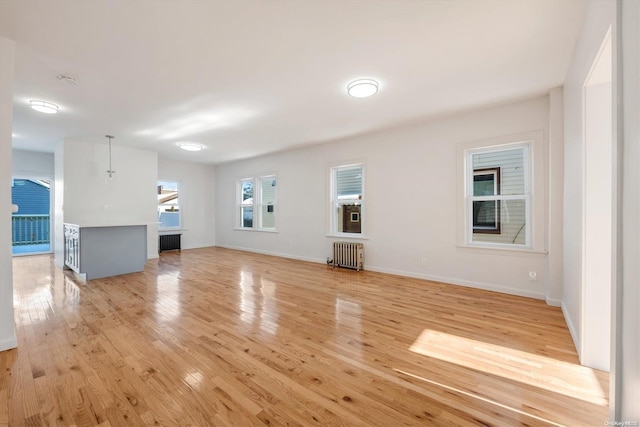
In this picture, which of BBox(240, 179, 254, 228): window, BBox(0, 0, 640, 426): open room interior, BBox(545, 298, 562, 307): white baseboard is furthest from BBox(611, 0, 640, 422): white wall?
BBox(240, 179, 254, 228): window

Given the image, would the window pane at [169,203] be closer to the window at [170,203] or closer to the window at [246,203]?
the window at [170,203]

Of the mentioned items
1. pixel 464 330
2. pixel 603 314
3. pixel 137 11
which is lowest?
pixel 464 330

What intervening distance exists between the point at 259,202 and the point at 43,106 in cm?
461

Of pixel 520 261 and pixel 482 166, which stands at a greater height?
pixel 482 166

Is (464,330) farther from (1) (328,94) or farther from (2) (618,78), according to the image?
(1) (328,94)

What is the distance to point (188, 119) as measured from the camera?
4414 millimetres

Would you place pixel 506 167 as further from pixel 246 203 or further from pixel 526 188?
pixel 246 203

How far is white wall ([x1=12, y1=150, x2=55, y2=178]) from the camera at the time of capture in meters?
6.72

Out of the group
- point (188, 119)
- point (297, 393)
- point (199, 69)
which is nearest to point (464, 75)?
point (199, 69)

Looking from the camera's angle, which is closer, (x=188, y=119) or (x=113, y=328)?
(x=113, y=328)

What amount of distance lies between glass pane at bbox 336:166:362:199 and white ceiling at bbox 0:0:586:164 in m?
1.38

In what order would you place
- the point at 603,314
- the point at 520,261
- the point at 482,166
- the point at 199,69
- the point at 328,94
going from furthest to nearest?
the point at 482,166 → the point at 520,261 → the point at 328,94 → the point at 199,69 → the point at 603,314

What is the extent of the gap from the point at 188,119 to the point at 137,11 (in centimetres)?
254

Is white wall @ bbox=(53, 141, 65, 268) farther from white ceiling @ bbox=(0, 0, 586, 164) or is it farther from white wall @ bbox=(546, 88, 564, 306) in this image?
white wall @ bbox=(546, 88, 564, 306)
